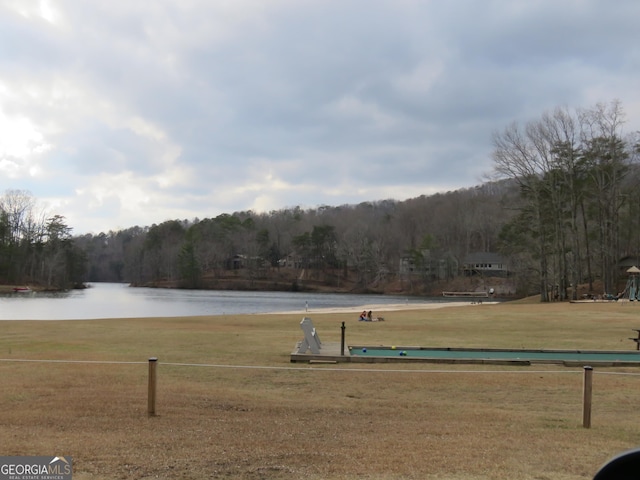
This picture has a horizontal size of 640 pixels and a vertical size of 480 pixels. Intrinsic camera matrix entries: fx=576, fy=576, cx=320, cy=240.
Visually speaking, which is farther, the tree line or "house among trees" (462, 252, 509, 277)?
"house among trees" (462, 252, 509, 277)

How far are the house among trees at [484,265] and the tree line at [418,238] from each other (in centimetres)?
254

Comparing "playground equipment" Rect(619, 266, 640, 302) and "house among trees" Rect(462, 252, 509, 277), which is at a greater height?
"house among trees" Rect(462, 252, 509, 277)

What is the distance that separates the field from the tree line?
149ft

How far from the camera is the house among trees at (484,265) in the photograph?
119 meters

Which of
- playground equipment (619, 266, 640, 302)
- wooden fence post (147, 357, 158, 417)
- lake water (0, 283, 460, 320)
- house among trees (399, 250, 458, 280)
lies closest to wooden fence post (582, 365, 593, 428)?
wooden fence post (147, 357, 158, 417)

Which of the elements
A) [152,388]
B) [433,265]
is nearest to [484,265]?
[433,265]

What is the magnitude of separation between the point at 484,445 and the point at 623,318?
2527 centimetres

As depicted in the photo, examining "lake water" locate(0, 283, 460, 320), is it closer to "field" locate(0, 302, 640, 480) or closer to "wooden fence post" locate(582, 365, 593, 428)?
"field" locate(0, 302, 640, 480)

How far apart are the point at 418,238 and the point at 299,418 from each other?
440 feet

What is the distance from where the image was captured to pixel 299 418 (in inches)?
336

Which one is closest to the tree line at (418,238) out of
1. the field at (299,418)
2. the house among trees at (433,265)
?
the house among trees at (433,265)

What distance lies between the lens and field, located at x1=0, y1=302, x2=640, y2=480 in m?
6.01

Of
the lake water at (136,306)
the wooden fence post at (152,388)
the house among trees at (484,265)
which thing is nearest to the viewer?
the wooden fence post at (152,388)

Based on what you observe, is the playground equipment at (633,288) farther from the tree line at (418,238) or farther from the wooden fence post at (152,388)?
the wooden fence post at (152,388)
